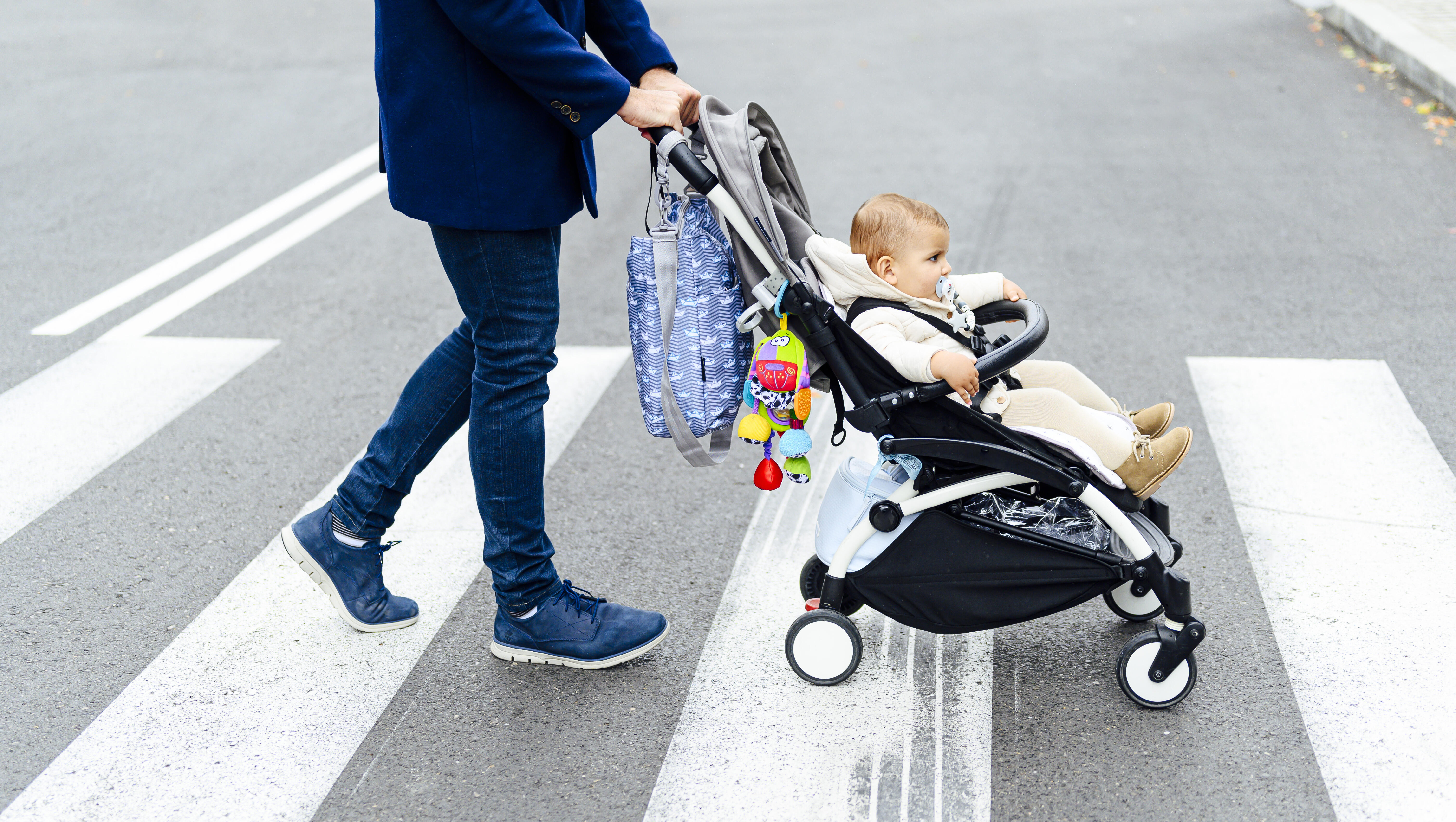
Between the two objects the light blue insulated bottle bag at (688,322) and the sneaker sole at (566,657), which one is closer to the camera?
the light blue insulated bottle bag at (688,322)

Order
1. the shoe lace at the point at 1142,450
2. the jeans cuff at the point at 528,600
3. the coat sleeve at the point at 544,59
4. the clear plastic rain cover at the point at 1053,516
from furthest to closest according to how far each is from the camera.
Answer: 1. the jeans cuff at the point at 528,600
2. the clear plastic rain cover at the point at 1053,516
3. the shoe lace at the point at 1142,450
4. the coat sleeve at the point at 544,59

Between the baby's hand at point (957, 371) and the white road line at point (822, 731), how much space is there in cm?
78

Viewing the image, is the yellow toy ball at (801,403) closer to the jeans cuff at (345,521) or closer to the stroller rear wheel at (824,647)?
the stroller rear wheel at (824,647)

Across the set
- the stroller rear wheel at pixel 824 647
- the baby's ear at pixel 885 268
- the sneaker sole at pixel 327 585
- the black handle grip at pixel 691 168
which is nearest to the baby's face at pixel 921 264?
the baby's ear at pixel 885 268

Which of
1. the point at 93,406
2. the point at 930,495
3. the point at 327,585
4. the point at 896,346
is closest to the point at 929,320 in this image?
the point at 896,346

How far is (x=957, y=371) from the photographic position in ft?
8.83

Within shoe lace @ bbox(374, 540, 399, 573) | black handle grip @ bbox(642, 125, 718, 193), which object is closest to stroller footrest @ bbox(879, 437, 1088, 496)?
black handle grip @ bbox(642, 125, 718, 193)

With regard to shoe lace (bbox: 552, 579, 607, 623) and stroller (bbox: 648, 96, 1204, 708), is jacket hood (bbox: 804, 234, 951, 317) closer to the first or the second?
stroller (bbox: 648, 96, 1204, 708)

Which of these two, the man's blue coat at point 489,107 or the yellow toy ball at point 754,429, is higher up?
the man's blue coat at point 489,107

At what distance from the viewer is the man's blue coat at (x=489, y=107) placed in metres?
2.62

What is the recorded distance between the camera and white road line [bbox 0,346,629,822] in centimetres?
272

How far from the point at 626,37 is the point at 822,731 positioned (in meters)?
1.67

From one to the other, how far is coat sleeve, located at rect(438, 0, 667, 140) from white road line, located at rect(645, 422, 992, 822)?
1.35m

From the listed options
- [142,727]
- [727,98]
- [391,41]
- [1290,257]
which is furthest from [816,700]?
[727,98]
